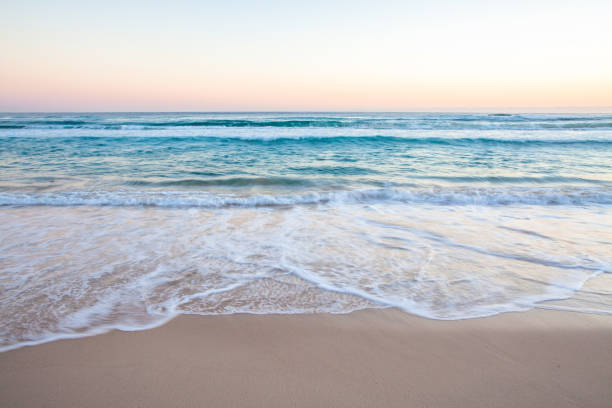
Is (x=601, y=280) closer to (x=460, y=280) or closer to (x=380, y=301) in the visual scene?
(x=460, y=280)

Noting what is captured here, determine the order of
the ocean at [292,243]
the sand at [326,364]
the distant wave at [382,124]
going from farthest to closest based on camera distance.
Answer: the distant wave at [382,124]
the ocean at [292,243]
the sand at [326,364]

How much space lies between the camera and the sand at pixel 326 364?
1.48 meters

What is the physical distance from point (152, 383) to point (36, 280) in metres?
1.91

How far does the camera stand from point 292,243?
352cm

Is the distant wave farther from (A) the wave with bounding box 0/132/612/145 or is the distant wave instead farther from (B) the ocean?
(B) the ocean

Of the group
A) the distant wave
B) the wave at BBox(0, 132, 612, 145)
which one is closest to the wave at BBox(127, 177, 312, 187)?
the wave at BBox(0, 132, 612, 145)

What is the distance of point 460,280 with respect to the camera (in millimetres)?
2648

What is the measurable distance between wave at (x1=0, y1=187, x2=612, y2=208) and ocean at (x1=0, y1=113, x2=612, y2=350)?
0.03 m

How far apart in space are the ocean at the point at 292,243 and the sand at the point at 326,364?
0.17 meters

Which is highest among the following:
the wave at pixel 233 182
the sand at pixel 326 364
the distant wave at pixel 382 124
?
the distant wave at pixel 382 124

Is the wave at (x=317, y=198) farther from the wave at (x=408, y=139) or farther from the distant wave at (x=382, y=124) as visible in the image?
the distant wave at (x=382, y=124)

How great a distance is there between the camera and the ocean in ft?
7.56

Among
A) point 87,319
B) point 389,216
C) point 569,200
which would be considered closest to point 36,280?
point 87,319

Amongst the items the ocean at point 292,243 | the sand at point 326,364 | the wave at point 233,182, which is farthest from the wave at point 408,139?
the sand at point 326,364
